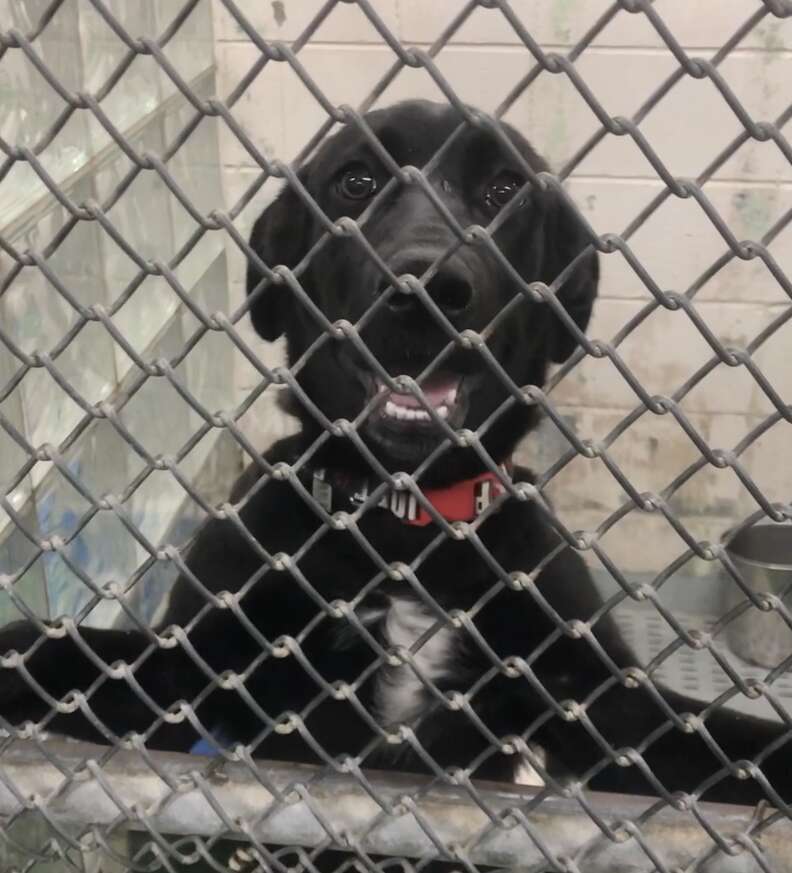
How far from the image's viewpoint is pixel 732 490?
2283 millimetres

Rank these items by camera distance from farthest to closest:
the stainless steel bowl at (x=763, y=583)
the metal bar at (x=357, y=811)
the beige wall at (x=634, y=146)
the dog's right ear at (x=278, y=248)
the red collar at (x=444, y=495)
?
1. the stainless steel bowl at (x=763, y=583)
2. the beige wall at (x=634, y=146)
3. the dog's right ear at (x=278, y=248)
4. the red collar at (x=444, y=495)
5. the metal bar at (x=357, y=811)

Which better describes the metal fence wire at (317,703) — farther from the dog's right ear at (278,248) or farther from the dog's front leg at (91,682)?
the dog's right ear at (278,248)

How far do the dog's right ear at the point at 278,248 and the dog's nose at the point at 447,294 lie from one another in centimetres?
46

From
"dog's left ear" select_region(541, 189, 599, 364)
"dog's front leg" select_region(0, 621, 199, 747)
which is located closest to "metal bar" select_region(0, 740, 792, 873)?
"dog's front leg" select_region(0, 621, 199, 747)

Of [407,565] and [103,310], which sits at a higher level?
[103,310]

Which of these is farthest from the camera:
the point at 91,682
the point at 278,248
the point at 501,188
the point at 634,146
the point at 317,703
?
the point at 634,146

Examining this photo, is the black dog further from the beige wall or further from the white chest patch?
the beige wall

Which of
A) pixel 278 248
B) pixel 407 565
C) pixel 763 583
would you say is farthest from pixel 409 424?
pixel 763 583

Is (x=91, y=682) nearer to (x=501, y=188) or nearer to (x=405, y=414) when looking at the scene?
(x=405, y=414)

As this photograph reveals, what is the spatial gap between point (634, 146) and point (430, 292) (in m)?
1.21

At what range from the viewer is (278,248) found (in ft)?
4.70

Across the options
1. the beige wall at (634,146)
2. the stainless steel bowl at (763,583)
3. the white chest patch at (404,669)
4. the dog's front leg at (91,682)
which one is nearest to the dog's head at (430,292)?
the white chest patch at (404,669)

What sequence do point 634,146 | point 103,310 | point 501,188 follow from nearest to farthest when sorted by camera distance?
1. point 103,310
2. point 501,188
3. point 634,146

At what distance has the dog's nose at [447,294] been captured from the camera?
3.04ft
